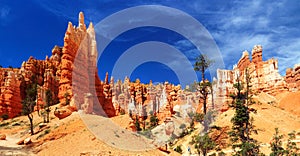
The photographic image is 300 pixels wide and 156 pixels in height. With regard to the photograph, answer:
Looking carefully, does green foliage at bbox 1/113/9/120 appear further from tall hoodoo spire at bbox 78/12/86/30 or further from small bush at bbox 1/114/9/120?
tall hoodoo spire at bbox 78/12/86/30

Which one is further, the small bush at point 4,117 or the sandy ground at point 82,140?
the small bush at point 4,117

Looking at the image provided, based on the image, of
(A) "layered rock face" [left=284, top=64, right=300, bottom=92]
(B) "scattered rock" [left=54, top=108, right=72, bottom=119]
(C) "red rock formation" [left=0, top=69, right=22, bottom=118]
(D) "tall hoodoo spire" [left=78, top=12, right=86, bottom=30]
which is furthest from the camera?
(A) "layered rock face" [left=284, top=64, right=300, bottom=92]

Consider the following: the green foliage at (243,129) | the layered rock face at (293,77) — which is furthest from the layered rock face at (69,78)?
the layered rock face at (293,77)

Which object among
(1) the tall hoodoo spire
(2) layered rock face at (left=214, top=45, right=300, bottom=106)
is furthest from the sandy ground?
(2) layered rock face at (left=214, top=45, right=300, bottom=106)

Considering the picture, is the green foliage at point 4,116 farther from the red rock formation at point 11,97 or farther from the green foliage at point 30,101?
the green foliage at point 30,101

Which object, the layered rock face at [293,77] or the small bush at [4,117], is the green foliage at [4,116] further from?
the layered rock face at [293,77]

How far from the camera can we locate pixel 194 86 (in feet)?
170

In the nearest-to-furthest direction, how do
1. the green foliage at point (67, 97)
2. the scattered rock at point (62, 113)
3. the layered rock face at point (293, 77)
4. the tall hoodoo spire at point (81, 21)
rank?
the scattered rock at point (62, 113)
the green foliage at point (67, 97)
the tall hoodoo spire at point (81, 21)
the layered rock face at point (293, 77)

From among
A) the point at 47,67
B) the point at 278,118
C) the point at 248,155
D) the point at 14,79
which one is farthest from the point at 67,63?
the point at 278,118

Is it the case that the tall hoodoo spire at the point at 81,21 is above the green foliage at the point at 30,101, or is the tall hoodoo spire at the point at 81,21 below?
above

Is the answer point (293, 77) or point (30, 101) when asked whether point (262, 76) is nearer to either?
point (293, 77)

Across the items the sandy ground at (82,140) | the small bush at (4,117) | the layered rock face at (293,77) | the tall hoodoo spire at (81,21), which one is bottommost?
the sandy ground at (82,140)

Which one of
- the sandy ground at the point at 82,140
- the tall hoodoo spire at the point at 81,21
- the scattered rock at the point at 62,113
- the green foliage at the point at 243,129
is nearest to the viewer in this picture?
the sandy ground at the point at 82,140

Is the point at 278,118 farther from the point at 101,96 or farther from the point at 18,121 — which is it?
the point at 18,121
